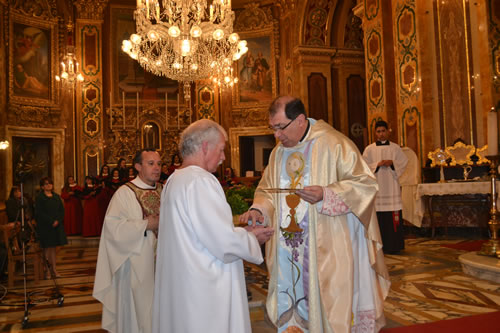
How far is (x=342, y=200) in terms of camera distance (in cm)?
280

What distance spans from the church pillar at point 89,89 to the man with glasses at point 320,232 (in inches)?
549

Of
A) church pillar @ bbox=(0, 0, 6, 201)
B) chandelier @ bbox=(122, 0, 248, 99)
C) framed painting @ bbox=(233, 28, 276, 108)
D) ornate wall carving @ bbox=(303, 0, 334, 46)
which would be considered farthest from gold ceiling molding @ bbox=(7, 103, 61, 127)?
ornate wall carving @ bbox=(303, 0, 334, 46)

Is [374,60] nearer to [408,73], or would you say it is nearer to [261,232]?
[408,73]

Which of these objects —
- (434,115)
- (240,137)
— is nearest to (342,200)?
(434,115)

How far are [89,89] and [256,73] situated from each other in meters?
6.55

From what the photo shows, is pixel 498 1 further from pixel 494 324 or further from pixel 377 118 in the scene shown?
pixel 494 324

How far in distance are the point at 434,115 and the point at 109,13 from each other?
43.4 feet

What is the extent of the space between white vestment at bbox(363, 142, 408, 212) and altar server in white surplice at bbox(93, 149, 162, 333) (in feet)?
14.9

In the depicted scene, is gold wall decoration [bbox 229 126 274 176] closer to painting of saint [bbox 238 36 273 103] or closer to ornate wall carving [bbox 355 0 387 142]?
painting of saint [bbox 238 36 273 103]

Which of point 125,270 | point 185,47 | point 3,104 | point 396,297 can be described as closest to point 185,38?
point 185,47

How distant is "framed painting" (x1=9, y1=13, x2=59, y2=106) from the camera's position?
14523mm

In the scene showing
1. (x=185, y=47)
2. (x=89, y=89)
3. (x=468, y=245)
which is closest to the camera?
(x=468, y=245)

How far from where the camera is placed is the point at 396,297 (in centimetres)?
458

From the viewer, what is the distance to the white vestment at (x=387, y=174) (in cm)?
702
